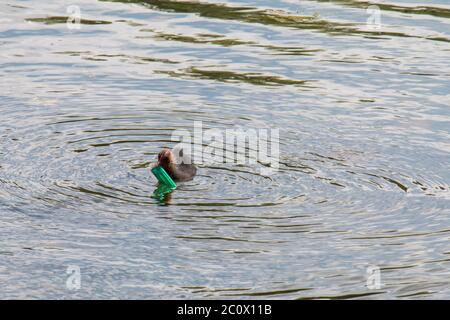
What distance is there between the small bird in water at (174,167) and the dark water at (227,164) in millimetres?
135

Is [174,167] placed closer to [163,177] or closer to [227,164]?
[163,177]

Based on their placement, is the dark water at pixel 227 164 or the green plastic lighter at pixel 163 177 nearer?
the dark water at pixel 227 164

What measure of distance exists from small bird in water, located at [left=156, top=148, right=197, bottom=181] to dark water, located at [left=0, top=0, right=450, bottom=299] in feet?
0.44

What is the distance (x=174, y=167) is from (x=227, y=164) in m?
0.77

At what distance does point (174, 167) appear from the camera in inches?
436

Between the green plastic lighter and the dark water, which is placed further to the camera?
the green plastic lighter

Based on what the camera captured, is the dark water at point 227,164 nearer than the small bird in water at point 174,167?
Yes

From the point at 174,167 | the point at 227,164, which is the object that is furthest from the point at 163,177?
the point at 227,164

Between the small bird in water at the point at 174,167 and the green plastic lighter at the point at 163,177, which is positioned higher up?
the small bird in water at the point at 174,167

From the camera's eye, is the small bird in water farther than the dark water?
Yes

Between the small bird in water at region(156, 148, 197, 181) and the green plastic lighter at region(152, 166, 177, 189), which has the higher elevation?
the small bird in water at region(156, 148, 197, 181)

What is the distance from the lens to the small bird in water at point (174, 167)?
36.3ft

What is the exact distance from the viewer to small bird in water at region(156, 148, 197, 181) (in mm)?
11062

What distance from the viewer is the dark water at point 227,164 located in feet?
29.1
